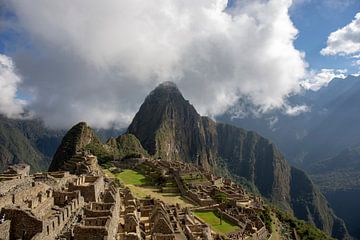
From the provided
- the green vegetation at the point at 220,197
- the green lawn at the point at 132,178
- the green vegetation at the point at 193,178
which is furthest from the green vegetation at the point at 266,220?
the green lawn at the point at 132,178

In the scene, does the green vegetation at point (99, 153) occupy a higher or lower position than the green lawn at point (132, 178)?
higher

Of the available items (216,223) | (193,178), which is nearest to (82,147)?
(193,178)

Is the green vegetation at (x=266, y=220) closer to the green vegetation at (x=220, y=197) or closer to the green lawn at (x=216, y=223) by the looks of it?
the green vegetation at (x=220, y=197)

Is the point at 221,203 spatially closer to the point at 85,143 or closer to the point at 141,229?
the point at 141,229

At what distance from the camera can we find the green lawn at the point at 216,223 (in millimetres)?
44741

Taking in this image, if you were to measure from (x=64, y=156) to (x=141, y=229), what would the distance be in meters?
86.7

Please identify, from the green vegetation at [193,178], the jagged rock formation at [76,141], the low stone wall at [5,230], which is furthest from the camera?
the jagged rock formation at [76,141]

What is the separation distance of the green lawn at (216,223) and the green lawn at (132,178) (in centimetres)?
2134

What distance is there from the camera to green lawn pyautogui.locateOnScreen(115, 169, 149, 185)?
71419mm

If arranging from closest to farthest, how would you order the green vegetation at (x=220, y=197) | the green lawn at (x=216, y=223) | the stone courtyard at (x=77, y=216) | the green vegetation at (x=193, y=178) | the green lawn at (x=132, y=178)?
the stone courtyard at (x=77, y=216)
the green lawn at (x=216, y=223)
the green vegetation at (x=220, y=197)
the green lawn at (x=132, y=178)
the green vegetation at (x=193, y=178)

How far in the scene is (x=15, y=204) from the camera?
70.8 ft

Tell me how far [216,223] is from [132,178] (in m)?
32.1

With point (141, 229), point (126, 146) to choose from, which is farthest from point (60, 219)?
point (126, 146)

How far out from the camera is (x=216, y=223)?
157 feet
